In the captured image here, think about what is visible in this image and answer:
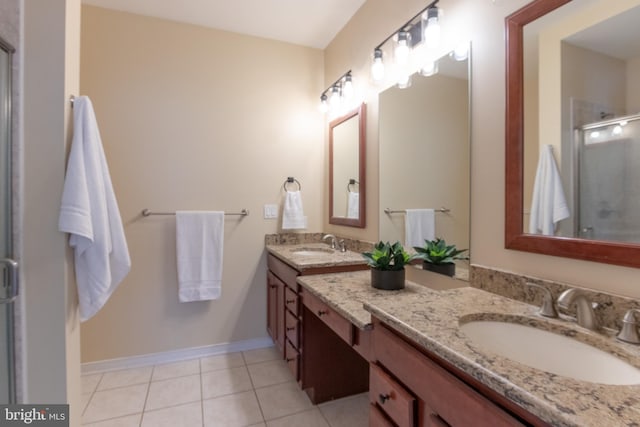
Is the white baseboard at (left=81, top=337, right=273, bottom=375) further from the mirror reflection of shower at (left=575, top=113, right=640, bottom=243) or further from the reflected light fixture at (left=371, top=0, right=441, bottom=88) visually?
the mirror reflection of shower at (left=575, top=113, right=640, bottom=243)

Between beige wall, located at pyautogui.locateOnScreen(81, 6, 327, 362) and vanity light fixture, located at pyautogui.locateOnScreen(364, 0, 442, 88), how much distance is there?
3.18 feet

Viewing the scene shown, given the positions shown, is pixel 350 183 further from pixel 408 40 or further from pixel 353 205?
pixel 408 40

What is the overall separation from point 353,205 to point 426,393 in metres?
1.60

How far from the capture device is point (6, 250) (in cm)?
108

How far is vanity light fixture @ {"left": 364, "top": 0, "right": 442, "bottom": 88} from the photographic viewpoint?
4.73 ft

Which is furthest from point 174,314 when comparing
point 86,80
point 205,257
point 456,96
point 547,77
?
point 547,77

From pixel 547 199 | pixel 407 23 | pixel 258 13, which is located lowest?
pixel 547 199

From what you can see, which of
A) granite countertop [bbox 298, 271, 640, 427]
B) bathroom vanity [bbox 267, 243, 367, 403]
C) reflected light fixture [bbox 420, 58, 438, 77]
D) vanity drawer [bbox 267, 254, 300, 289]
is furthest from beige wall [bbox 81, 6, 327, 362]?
granite countertop [bbox 298, 271, 640, 427]

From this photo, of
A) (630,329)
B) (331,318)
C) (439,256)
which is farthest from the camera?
(439,256)

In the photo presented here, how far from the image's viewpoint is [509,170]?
1147mm

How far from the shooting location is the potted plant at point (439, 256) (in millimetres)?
1438

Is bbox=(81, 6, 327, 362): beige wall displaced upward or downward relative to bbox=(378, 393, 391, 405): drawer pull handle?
upward

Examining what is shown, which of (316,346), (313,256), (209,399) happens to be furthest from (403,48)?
(209,399)

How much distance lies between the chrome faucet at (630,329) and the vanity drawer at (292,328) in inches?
55.1
